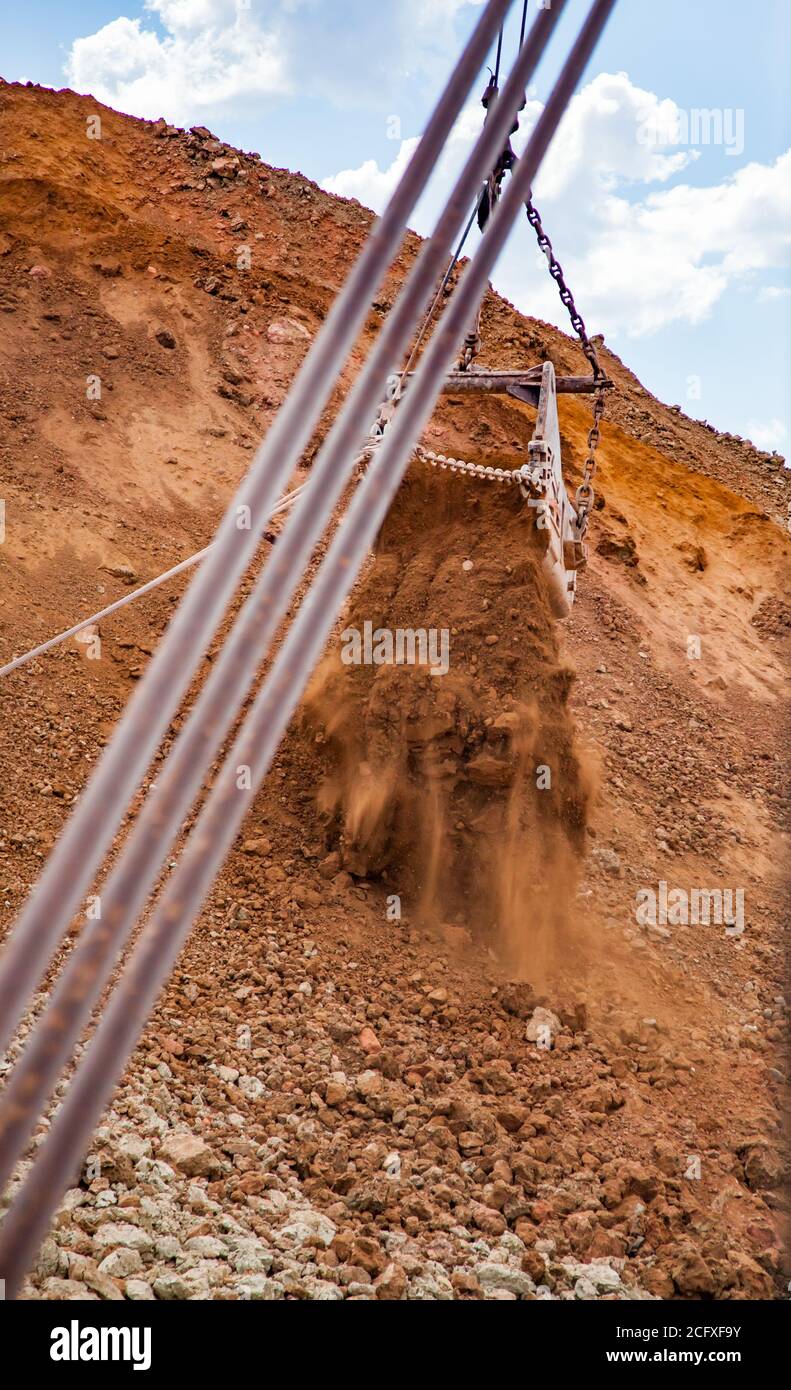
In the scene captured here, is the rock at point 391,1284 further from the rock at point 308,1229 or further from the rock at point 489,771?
the rock at point 489,771

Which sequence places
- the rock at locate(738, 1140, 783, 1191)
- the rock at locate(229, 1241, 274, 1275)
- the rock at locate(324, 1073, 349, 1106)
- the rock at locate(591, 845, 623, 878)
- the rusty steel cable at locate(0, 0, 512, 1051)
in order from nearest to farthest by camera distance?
the rusty steel cable at locate(0, 0, 512, 1051)
the rock at locate(229, 1241, 274, 1275)
the rock at locate(324, 1073, 349, 1106)
the rock at locate(738, 1140, 783, 1191)
the rock at locate(591, 845, 623, 878)

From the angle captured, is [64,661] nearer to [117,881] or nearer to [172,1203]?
[172,1203]

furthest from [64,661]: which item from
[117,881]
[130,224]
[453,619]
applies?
[130,224]

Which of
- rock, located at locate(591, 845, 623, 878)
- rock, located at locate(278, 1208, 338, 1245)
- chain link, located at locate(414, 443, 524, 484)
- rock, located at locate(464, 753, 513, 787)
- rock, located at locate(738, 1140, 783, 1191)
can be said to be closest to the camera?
rock, located at locate(278, 1208, 338, 1245)

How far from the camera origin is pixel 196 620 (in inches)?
41.7

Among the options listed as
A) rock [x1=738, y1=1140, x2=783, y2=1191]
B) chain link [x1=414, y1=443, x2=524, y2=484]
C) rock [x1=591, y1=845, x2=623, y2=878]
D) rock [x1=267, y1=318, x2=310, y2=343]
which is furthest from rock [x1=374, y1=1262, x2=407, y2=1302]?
rock [x1=267, y1=318, x2=310, y2=343]

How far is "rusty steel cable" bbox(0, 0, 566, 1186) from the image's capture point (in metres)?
0.93

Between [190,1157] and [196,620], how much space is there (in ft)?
8.96

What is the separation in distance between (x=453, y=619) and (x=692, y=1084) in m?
2.57

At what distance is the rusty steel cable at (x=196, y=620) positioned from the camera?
930 millimetres

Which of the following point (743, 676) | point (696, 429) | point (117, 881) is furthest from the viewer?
point (696, 429)

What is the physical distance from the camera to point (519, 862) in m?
5.08

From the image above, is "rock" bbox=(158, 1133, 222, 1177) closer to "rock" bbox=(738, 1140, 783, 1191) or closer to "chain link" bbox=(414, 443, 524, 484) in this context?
"rock" bbox=(738, 1140, 783, 1191)

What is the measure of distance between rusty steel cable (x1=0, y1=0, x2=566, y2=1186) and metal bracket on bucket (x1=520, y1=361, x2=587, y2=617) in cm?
340
